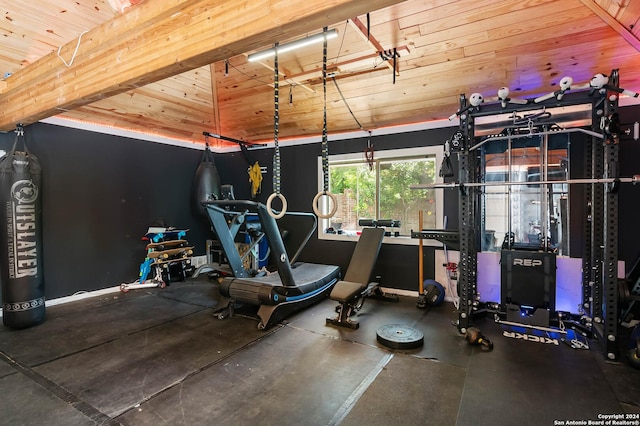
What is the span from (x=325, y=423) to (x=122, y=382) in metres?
1.68

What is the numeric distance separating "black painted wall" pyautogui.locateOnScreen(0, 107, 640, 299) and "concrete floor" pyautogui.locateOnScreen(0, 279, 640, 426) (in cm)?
121

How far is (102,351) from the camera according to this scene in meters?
3.04

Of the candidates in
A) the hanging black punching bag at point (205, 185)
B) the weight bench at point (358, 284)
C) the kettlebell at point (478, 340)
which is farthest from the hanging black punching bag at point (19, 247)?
the kettlebell at point (478, 340)

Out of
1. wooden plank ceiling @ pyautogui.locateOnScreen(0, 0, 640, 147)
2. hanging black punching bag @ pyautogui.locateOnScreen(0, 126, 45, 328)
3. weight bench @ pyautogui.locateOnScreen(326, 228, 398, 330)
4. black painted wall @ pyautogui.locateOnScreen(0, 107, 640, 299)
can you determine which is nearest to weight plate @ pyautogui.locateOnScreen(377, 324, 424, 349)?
weight bench @ pyautogui.locateOnScreen(326, 228, 398, 330)

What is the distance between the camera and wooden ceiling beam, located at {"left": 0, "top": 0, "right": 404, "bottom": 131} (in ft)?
5.34

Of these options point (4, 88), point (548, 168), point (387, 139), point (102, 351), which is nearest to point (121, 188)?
point (4, 88)

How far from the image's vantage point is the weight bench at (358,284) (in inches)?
142

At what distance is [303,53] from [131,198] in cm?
391

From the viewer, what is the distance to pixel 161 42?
7.13 feet

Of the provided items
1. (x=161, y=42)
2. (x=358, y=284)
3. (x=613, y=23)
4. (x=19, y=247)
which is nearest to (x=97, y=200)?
Result: (x=19, y=247)

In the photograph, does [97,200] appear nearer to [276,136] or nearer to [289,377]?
[276,136]

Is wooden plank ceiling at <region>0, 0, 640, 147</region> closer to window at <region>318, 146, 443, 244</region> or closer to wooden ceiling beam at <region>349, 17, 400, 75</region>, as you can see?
wooden ceiling beam at <region>349, 17, 400, 75</region>

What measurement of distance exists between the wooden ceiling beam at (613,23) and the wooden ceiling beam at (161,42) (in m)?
2.36

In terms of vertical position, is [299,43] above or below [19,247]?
above
